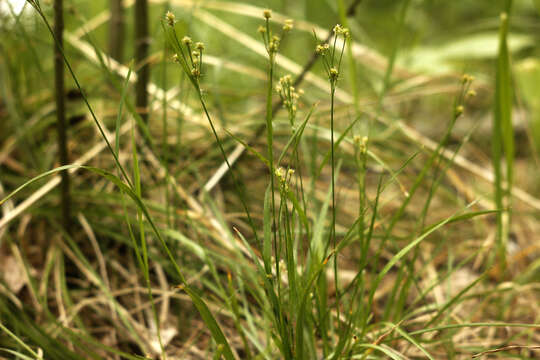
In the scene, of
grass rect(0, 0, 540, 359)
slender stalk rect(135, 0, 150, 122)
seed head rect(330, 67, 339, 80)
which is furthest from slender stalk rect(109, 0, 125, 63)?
seed head rect(330, 67, 339, 80)

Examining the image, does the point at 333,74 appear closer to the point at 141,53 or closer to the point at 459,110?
the point at 459,110

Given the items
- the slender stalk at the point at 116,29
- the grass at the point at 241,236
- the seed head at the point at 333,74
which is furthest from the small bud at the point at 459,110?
the slender stalk at the point at 116,29

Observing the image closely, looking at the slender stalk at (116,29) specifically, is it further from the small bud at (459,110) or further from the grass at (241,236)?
the small bud at (459,110)

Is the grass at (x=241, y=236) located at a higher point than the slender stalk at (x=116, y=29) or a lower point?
lower

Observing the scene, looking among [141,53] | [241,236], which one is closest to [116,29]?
[141,53]

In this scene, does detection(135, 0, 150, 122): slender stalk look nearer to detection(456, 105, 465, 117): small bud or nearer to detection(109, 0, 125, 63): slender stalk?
detection(109, 0, 125, 63): slender stalk
